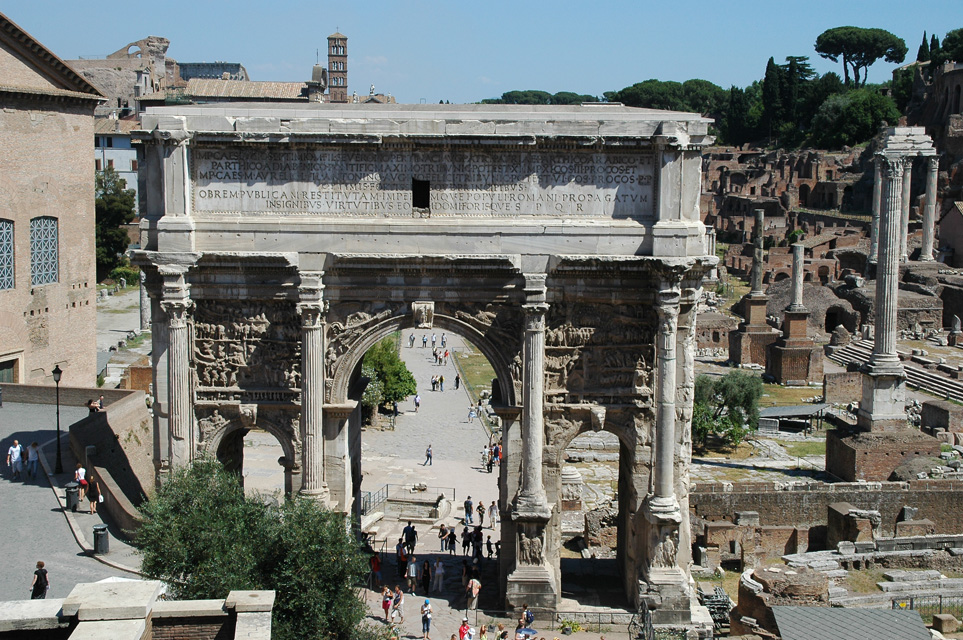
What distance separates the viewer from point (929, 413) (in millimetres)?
39219

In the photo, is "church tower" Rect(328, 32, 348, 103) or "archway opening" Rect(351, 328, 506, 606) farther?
"church tower" Rect(328, 32, 348, 103)

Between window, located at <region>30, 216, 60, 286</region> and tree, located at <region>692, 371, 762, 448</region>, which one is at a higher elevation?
window, located at <region>30, 216, 60, 286</region>

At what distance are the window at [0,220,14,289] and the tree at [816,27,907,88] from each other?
369ft

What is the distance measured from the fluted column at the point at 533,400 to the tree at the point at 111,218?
5315 cm

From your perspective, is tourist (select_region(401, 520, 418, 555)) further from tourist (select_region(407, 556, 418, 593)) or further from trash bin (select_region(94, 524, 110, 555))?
Answer: trash bin (select_region(94, 524, 110, 555))

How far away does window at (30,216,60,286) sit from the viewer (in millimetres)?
34250

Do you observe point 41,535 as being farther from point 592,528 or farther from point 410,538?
point 592,528

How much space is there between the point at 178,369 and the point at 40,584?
4.07 m

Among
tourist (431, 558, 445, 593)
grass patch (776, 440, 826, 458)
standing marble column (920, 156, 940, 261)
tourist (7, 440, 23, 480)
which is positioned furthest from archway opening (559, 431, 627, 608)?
standing marble column (920, 156, 940, 261)

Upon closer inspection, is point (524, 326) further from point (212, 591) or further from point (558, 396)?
point (212, 591)

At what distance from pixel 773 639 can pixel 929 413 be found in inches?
903

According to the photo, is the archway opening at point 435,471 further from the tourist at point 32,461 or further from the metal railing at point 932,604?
the metal railing at point 932,604

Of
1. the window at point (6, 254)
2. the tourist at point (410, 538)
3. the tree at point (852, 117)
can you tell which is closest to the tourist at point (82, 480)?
the tourist at point (410, 538)

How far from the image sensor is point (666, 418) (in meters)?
18.4
